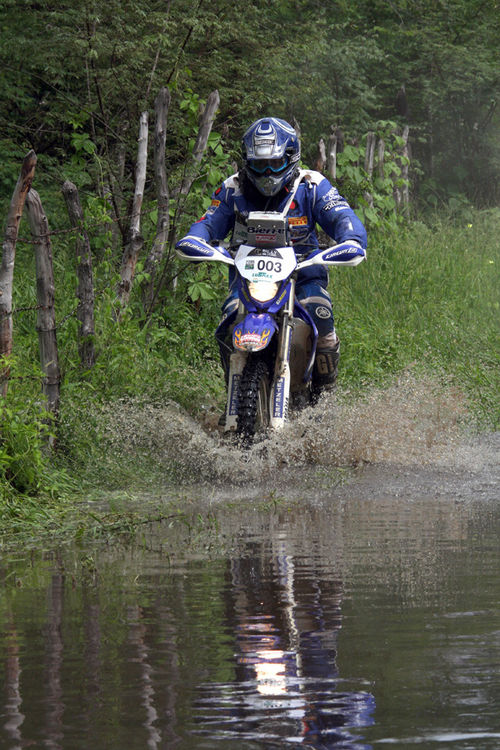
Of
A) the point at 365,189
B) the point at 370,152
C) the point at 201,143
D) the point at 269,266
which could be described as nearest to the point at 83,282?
the point at 269,266

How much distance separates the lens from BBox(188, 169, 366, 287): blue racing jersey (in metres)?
8.80

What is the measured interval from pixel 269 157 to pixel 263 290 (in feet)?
3.12

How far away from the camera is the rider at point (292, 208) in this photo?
8695mm

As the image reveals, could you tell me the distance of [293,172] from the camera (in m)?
8.84

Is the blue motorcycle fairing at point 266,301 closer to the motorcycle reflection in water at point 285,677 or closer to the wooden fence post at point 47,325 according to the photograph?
the wooden fence post at point 47,325

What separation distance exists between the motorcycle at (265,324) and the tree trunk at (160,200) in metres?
3.03

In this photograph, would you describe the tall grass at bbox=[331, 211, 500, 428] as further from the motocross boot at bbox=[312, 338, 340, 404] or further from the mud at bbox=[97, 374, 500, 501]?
the motocross boot at bbox=[312, 338, 340, 404]

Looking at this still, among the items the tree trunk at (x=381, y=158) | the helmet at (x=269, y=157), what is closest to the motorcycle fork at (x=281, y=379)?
the helmet at (x=269, y=157)

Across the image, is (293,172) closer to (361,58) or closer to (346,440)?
(346,440)

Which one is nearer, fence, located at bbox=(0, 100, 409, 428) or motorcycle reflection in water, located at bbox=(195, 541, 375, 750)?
motorcycle reflection in water, located at bbox=(195, 541, 375, 750)

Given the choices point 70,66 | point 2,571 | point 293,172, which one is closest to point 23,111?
point 70,66

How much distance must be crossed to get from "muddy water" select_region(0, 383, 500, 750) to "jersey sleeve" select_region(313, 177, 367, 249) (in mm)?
1812

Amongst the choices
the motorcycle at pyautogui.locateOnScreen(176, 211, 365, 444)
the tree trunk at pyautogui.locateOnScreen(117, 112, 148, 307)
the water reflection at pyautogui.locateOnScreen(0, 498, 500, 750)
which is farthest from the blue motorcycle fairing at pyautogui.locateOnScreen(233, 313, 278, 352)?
the tree trunk at pyautogui.locateOnScreen(117, 112, 148, 307)

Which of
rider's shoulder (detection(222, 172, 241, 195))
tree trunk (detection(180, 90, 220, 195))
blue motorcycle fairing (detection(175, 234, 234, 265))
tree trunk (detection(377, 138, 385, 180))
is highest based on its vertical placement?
tree trunk (detection(377, 138, 385, 180))
